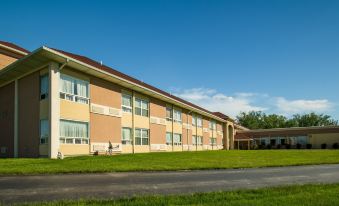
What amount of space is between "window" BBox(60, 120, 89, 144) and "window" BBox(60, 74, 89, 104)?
150 centimetres

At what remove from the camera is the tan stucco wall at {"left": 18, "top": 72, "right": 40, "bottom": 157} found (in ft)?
70.4

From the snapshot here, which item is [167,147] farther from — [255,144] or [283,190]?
[255,144]

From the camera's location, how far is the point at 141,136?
3067 centimetres

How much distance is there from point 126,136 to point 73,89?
738 cm

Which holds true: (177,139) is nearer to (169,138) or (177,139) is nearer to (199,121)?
(169,138)

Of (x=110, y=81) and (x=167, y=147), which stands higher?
(x=110, y=81)

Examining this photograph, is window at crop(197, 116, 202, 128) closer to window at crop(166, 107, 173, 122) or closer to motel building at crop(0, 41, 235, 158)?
window at crop(166, 107, 173, 122)

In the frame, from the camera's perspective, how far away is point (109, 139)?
25.7 meters

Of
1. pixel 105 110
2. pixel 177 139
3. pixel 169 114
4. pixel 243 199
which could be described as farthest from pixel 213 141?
pixel 243 199

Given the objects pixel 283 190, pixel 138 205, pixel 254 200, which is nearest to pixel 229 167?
pixel 283 190

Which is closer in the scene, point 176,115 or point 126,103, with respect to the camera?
point 126,103

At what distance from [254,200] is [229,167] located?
932 cm

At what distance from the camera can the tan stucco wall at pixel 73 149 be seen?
20936 mm

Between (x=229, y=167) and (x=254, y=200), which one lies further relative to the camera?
(x=229, y=167)
